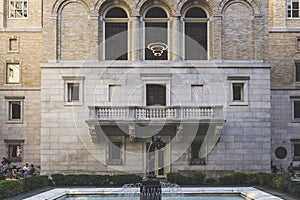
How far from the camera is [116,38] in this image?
3412 cm

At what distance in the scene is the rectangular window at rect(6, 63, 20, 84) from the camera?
3872 centimetres

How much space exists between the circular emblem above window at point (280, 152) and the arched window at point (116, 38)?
13.5 m

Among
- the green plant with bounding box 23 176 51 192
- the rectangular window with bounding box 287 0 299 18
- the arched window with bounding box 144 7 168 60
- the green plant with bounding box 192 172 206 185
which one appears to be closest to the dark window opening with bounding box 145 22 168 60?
the arched window with bounding box 144 7 168 60

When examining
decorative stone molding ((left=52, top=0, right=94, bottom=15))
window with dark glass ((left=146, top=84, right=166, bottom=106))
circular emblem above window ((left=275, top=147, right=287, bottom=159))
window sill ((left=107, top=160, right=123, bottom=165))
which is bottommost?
window sill ((left=107, top=160, right=123, bottom=165))

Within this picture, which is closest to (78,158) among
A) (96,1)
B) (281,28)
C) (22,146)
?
(22,146)

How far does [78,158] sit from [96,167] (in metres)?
1.30

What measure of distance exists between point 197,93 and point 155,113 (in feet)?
11.0

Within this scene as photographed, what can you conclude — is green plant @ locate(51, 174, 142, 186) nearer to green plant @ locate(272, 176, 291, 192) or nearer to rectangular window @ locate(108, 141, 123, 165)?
rectangular window @ locate(108, 141, 123, 165)

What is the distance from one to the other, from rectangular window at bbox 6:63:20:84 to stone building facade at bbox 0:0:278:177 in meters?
5.85

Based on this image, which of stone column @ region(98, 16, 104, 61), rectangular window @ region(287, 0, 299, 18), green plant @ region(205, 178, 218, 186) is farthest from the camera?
rectangular window @ region(287, 0, 299, 18)

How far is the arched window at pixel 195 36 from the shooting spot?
34.1 metres

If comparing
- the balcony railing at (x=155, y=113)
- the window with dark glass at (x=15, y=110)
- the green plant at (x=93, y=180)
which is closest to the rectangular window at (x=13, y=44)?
the window with dark glass at (x=15, y=110)

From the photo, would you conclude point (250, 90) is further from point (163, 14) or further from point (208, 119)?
point (163, 14)

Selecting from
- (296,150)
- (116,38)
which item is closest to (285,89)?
(296,150)
